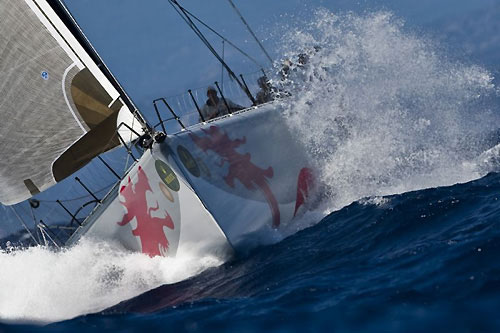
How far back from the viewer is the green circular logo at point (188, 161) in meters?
5.25

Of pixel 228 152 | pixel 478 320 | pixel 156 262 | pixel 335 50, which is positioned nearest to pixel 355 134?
pixel 335 50

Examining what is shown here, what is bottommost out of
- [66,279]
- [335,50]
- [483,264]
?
[483,264]

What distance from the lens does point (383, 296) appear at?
10.3 feet

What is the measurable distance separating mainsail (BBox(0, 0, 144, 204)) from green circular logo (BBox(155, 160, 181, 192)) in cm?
65

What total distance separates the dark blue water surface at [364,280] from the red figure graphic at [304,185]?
2.41 ft

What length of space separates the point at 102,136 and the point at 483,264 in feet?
11.7

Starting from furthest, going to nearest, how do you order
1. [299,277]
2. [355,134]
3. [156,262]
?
1. [355,134]
2. [156,262]
3. [299,277]

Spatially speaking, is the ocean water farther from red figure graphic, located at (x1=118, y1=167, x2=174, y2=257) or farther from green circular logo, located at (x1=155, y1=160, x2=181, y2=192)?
green circular logo, located at (x1=155, y1=160, x2=181, y2=192)

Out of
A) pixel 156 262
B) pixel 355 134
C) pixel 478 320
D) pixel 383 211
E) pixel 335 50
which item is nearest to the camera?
pixel 478 320

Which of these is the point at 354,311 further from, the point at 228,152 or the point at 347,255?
the point at 228,152

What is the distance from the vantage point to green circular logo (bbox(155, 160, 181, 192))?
207 inches

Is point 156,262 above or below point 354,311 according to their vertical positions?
above

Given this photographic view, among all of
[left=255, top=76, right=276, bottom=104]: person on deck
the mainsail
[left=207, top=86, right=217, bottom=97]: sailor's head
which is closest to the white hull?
the mainsail

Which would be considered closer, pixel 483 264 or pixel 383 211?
pixel 483 264
